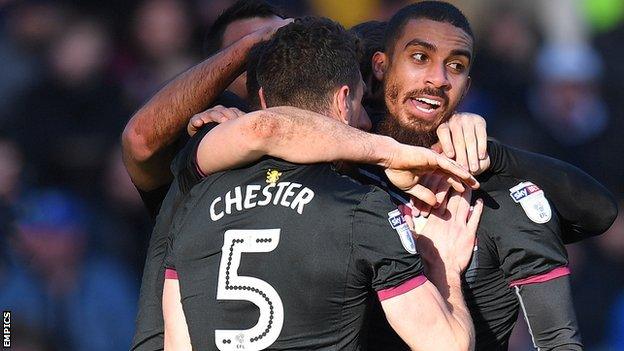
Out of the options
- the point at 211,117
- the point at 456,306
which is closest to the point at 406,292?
the point at 456,306

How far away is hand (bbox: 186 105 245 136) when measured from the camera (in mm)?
2973

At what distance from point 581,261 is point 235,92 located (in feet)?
7.35

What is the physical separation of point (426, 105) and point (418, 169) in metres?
0.51

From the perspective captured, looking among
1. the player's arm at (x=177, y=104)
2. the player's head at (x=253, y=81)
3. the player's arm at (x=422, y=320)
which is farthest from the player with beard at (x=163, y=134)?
the player's arm at (x=422, y=320)

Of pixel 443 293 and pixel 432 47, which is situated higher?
pixel 432 47

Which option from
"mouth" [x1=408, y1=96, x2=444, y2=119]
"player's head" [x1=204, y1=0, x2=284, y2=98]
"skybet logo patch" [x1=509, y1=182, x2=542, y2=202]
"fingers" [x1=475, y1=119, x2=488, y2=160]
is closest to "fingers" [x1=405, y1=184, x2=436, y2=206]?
"fingers" [x1=475, y1=119, x2=488, y2=160]

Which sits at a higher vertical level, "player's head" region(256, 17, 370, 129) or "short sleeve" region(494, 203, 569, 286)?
"player's head" region(256, 17, 370, 129)

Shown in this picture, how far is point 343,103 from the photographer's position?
267cm

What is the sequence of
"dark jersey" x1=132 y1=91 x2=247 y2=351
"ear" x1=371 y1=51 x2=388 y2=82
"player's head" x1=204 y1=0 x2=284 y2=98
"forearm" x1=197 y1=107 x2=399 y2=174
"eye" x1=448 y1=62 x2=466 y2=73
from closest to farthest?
"forearm" x1=197 y1=107 x2=399 y2=174
"dark jersey" x1=132 y1=91 x2=247 y2=351
"eye" x1=448 y1=62 x2=466 y2=73
"ear" x1=371 y1=51 x2=388 y2=82
"player's head" x1=204 y1=0 x2=284 y2=98

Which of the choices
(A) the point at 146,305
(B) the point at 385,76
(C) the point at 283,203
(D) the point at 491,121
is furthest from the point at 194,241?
(D) the point at 491,121

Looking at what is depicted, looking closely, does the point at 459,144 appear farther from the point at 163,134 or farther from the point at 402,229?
the point at 163,134

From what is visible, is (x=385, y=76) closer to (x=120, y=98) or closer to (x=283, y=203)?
(x=283, y=203)

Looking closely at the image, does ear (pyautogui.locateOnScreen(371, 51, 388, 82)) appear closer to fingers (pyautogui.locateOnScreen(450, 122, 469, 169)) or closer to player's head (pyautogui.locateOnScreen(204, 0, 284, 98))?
fingers (pyautogui.locateOnScreen(450, 122, 469, 169))

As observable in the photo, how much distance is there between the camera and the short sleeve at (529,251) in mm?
2859
